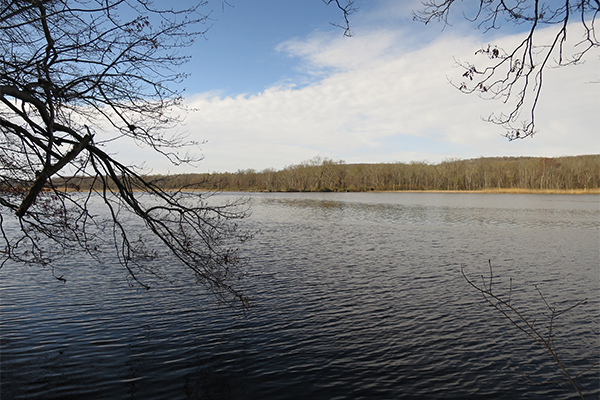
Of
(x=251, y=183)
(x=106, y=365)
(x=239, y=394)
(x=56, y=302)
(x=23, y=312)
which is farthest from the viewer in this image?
(x=251, y=183)

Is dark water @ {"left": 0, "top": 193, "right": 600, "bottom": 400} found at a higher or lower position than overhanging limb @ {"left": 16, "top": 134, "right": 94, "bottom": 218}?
lower

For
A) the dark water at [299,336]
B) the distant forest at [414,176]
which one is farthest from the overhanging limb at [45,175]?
the distant forest at [414,176]

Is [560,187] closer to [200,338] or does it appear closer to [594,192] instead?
[594,192]

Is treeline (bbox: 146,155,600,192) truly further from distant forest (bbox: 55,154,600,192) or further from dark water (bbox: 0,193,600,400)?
dark water (bbox: 0,193,600,400)

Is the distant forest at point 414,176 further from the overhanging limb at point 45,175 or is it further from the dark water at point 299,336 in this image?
the overhanging limb at point 45,175

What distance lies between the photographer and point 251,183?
13350cm

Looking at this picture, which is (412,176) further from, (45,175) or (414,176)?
(45,175)

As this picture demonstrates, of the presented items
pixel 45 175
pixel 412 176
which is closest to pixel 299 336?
pixel 45 175

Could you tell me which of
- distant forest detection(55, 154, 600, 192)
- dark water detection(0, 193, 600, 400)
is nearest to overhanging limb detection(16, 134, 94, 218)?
dark water detection(0, 193, 600, 400)

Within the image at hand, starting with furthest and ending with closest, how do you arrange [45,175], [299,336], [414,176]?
1. [414,176]
2. [299,336]
3. [45,175]

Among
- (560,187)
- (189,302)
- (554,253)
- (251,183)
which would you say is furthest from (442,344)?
(251,183)

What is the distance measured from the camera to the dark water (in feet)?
20.0

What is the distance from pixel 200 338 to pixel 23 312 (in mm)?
4625

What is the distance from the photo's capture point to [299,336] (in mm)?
7883
